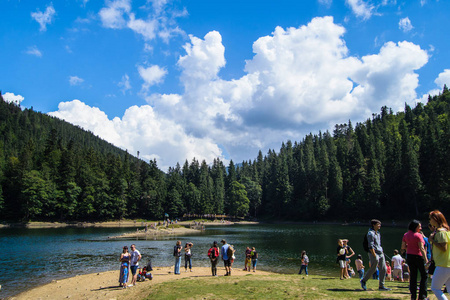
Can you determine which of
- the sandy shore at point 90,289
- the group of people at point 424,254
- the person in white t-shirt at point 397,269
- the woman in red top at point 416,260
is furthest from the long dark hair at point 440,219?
the person in white t-shirt at point 397,269

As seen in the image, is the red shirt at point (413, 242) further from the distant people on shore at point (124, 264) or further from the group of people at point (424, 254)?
the distant people on shore at point (124, 264)

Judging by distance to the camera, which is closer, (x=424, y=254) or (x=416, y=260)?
(x=424, y=254)

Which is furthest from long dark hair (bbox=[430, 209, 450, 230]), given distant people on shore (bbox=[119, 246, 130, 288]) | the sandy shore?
distant people on shore (bbox=[119, 246, 130, 288])

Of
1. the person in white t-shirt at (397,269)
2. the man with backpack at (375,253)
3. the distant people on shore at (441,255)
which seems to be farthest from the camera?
the person in white t-shirt at (397,269)

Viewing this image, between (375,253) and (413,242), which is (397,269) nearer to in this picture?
(375,253)

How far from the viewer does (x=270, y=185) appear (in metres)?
145

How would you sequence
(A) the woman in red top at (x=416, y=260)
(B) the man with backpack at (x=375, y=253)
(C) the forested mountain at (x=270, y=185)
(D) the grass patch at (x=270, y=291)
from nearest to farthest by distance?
(A) the woman in red top at (x=416, y=260), (D) the grass patch at (x=270, y=291), (B) the man with backpack at (x=375, y=253), (C) the forested mountain at (x=270, y=185)

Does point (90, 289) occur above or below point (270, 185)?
below

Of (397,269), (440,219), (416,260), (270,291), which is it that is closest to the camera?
(440,219)

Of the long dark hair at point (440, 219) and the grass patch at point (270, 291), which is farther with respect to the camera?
the grass patch at point (270, 291)

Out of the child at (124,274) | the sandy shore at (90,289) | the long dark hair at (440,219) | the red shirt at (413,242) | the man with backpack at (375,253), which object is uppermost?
the long dark hair at (440,219)

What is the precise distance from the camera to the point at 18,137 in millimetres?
184750

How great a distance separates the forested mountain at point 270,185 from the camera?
89.1 metres

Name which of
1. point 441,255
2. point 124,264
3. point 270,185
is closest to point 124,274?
point 124,264
